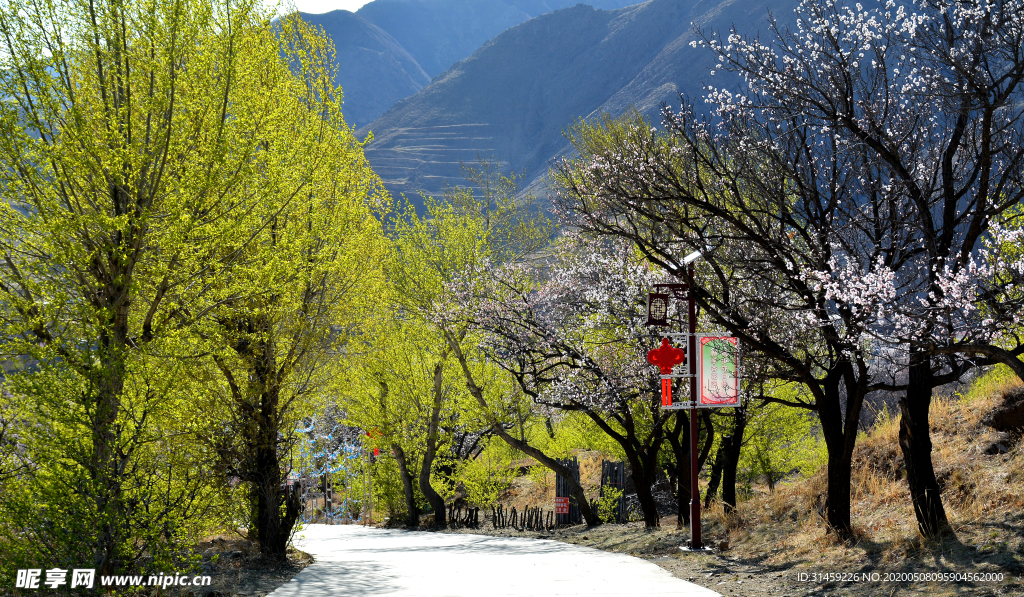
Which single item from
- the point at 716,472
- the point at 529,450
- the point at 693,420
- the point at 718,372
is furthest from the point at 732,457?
the point at 529,450

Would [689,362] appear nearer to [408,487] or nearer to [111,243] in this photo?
[111,243]

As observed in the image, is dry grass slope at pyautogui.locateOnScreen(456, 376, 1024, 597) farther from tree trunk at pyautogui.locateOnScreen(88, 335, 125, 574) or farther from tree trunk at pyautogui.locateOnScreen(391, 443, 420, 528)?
tree trunk at pyautogui.locateOnScreen(391, 443, 420, 528)

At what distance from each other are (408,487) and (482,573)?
14.0 metres

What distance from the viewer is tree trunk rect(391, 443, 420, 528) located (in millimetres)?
23906

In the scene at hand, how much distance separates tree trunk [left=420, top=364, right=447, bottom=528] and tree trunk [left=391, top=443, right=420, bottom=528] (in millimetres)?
612

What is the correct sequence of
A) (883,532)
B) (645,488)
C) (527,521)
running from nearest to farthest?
1. (883,532)
2. (645,488)
3. (527,521)

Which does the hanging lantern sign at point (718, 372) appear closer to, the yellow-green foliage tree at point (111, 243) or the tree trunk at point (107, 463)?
the yellow-green foliage tree at point (111, 243)

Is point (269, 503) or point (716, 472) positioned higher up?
point (716, 472)

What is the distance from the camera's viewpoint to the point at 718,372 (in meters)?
12.3

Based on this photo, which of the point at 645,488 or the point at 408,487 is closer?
the point at 645,488

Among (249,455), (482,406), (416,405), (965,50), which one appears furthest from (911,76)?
(416,405)

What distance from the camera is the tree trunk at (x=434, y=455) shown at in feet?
74.4

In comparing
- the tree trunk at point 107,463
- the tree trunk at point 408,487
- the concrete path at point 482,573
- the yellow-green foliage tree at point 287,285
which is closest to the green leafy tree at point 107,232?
the tree trunk at point 107,463

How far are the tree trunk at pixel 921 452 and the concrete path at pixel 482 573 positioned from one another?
2.76 m
